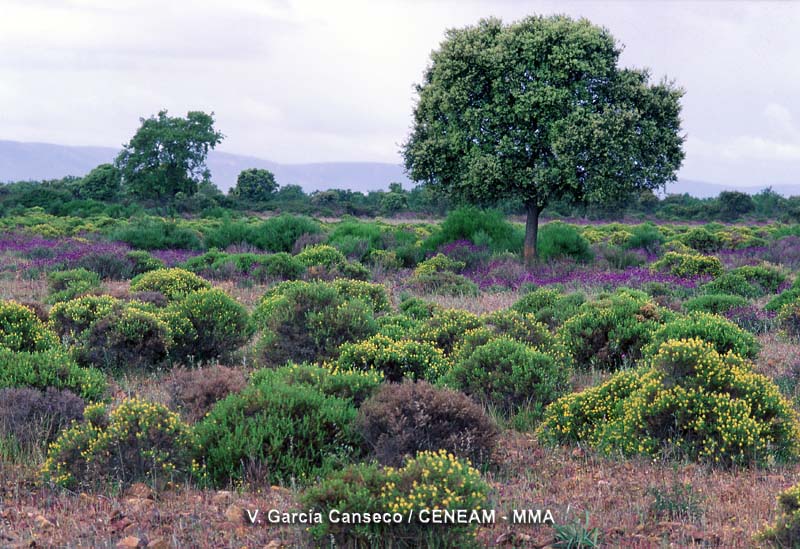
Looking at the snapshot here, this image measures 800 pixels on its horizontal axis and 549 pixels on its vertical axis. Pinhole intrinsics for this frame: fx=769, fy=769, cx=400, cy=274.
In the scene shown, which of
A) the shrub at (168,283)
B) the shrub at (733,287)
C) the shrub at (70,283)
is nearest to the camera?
the shrub at (168,283)

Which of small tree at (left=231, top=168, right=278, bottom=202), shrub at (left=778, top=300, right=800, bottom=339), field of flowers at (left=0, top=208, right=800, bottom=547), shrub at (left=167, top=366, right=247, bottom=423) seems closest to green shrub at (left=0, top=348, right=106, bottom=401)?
field of flowers at (left=0, top=208, right=800, bottom=547)

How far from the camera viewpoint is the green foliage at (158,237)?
26250 mm

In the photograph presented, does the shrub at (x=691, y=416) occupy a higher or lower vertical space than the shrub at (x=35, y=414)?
higher

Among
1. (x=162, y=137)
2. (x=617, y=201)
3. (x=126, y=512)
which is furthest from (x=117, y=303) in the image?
(x=162, y=137)

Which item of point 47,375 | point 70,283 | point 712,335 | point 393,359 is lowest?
point 47,375

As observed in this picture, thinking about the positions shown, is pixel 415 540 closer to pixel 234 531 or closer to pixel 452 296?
pixel 234 531

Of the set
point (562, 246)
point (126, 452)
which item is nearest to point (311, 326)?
point (126, 452)

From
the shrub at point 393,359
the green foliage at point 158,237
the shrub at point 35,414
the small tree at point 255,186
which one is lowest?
the shrub at point 35,414

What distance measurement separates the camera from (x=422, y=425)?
18.5ft

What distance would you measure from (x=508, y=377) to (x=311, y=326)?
2392 mm

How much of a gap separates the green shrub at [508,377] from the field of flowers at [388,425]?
Answer: 25mm

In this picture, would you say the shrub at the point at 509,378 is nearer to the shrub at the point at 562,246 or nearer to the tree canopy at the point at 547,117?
the tree canopy at the point at 547,117

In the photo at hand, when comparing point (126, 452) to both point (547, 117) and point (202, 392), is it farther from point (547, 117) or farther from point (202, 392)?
point (547, 117)

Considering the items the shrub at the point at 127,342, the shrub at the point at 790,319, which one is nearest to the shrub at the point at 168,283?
the shrub at the point at 127,342
